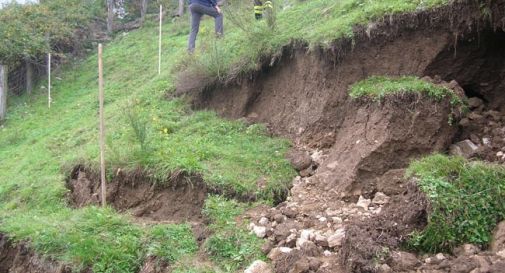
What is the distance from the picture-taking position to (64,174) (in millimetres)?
9594

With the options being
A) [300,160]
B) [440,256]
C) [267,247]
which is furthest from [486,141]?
[267,247]

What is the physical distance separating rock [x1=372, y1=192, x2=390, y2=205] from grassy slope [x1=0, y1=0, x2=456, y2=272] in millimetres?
1458


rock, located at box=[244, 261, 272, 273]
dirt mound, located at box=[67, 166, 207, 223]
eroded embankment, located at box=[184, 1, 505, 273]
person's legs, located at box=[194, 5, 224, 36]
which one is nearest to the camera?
eroded embankment, located at box=[184, 1, 505, 273]

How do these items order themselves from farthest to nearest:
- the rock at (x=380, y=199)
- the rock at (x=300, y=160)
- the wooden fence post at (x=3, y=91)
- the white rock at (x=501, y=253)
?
1. the wooden fence post at (x=3, y=91)
2. the rock at (x=300, y=160)
3. the rock at (x=380, y=199)
4. the white rock at (x=501, y=253)

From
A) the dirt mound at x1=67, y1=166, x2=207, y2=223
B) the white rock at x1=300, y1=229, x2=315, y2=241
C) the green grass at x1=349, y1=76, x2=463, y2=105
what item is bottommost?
the dirt mound at x1=67, y1=166, x2=207, y2=223

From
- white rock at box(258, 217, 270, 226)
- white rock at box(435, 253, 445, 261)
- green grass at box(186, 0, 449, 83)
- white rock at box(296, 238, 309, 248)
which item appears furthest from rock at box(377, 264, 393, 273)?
green grass at box(186, 0, 449, 83)

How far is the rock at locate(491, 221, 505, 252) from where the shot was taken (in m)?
4.65

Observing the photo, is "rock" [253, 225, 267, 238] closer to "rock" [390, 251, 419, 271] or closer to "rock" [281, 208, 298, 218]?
"rock" [281, 208, 298, 218]

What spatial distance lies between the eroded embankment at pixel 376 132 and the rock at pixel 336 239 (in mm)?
12

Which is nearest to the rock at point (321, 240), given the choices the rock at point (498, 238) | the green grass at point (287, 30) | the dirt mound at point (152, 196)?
the rock at point (498, 238)

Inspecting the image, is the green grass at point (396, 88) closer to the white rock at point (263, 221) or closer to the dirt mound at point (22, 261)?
the white rock at point (263, 221)

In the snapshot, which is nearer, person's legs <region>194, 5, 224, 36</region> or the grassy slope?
the grassy slope

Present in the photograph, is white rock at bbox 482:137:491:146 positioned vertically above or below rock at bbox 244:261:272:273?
above

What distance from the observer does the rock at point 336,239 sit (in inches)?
210
